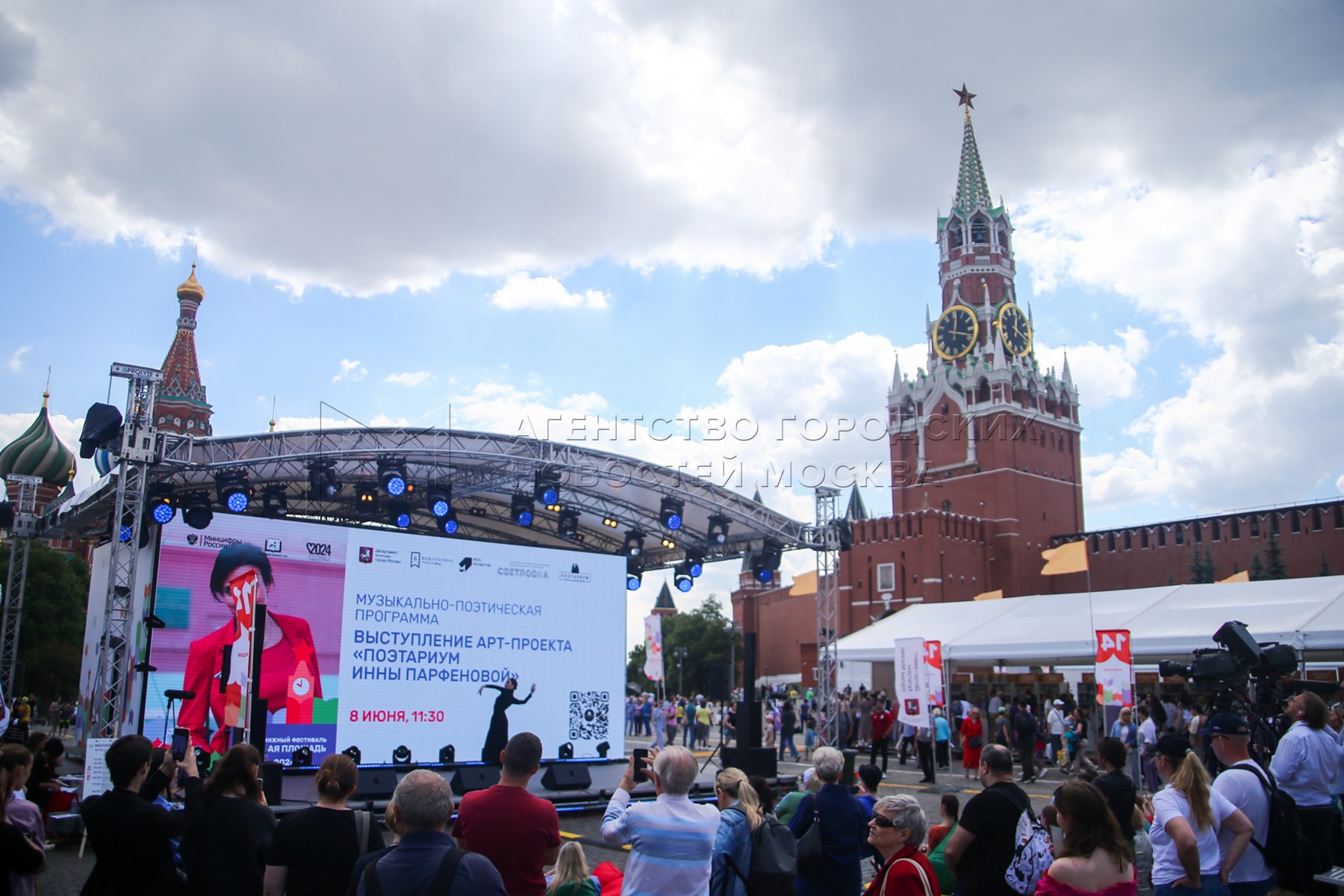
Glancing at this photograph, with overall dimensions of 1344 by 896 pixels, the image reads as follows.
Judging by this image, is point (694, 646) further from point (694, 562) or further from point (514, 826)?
point (514, 826)

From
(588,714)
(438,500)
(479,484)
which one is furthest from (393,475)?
(588,714)

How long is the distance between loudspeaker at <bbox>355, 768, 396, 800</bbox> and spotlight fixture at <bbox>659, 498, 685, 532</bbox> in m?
6.97

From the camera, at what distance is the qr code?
15.5 m

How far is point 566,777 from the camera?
15000mm

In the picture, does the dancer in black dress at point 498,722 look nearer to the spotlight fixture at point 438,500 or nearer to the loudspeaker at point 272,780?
the spotlight fixture at point 438,500

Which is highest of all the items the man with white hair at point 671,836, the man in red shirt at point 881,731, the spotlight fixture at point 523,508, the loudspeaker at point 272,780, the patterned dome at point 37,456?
the patterned dome at point 37,456

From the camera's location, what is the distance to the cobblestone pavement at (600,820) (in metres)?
8.64

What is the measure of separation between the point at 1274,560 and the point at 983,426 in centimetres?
1741

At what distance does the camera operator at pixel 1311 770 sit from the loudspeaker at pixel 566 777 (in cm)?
1089

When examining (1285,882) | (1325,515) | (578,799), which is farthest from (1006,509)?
(1285,882)

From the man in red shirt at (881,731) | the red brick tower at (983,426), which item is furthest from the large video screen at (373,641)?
the red brick tower at (983,426)

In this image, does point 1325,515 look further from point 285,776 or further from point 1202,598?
point 285,776

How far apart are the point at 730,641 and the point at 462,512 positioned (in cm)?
4963

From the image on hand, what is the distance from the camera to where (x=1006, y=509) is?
55.5 metres
